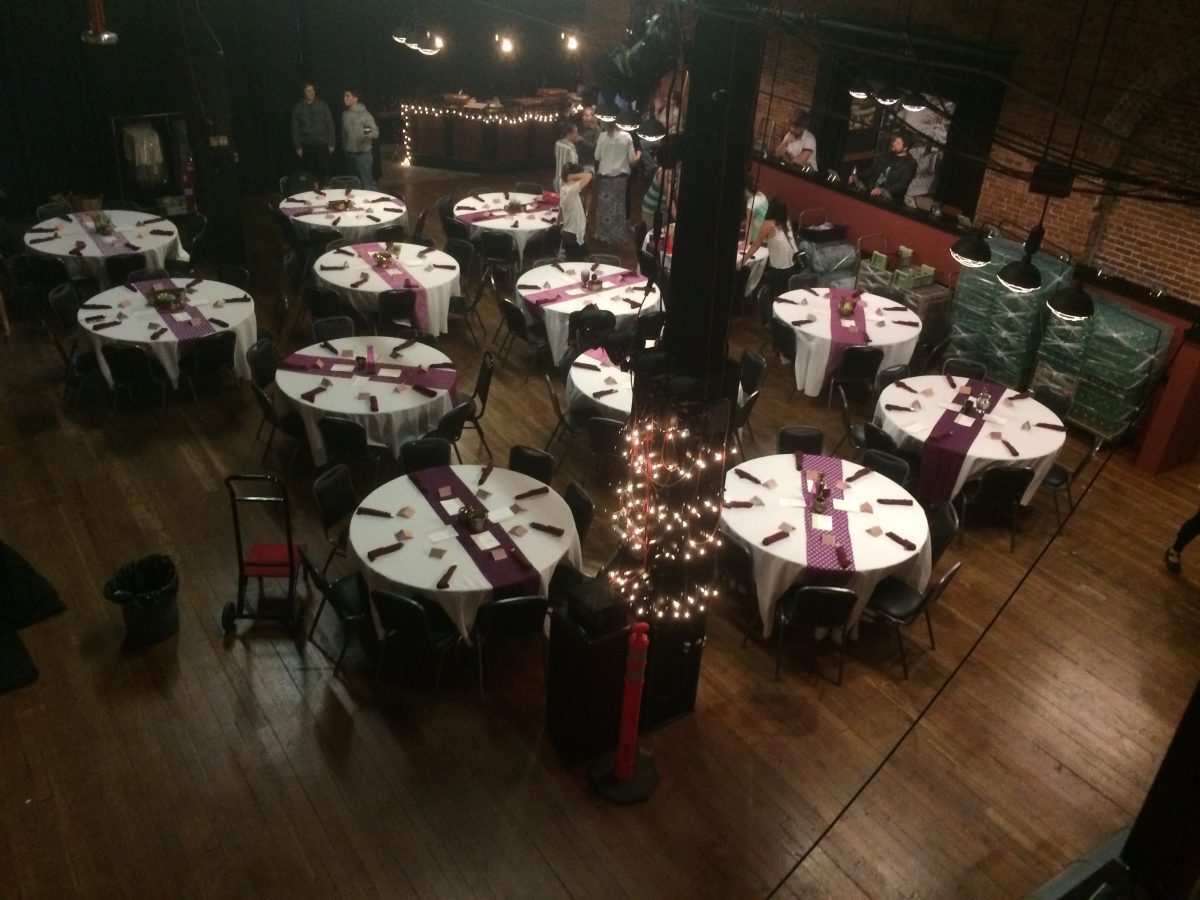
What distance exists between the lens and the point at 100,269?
944cm

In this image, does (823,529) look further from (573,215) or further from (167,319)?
(573,215)

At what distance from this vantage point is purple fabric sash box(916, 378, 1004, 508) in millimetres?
7090

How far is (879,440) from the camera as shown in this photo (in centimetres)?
726

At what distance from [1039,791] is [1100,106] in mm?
6085

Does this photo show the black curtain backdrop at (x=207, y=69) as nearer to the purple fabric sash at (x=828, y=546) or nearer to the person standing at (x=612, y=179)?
the person standing at (x=612, y=179)

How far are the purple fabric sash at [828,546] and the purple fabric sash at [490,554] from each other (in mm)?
1652

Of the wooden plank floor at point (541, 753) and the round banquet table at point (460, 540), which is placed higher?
the round banquet table at point (460, 540)

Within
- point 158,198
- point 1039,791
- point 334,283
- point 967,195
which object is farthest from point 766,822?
point 158,198

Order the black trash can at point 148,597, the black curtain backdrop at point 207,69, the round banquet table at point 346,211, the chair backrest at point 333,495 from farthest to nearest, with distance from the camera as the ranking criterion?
1. the black curtain backdrop at point 207,69
2. the round banquet table at point 346,211
3. the chair backrest at point 333,495
4. the black trash can at point 148,597

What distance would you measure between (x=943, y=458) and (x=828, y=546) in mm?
1698

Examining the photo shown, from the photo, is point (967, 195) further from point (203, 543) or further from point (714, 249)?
point (203, 543)

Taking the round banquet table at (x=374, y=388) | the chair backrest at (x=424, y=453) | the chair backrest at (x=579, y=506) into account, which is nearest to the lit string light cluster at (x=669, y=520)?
the chair backrest at (x=579, y=506)

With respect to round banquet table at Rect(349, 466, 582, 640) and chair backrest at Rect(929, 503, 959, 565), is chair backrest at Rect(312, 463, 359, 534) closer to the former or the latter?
round banquet table at Rect(349, 466, 582, 640)

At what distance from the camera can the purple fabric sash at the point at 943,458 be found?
279 inches
